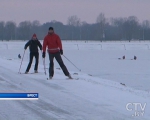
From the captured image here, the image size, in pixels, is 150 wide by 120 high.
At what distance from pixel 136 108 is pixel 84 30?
489ft

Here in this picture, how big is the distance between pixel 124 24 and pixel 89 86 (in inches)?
5605

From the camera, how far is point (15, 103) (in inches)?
458

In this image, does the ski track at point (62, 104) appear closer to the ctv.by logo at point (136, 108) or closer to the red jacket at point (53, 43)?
the ctv.by logo at point (136, 108)

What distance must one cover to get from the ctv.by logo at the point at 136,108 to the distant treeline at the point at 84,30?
12215 cm

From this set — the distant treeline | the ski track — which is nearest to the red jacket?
the ski track

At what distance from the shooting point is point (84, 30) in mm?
159500

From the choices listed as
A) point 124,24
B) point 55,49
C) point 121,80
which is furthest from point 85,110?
point 124,24

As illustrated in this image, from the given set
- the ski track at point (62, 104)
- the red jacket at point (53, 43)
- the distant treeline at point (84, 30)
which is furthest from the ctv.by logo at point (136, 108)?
the distant treeline at point (84, 30)

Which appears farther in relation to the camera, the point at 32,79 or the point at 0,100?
the point at 32,79

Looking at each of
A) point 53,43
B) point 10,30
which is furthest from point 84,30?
point 53,43

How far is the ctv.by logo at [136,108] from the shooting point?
33.1 ft

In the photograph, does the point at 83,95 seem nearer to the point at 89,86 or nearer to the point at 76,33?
the point at 89,86

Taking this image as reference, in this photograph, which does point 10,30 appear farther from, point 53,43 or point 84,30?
point 53,43

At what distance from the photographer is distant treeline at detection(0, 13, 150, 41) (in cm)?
14062
